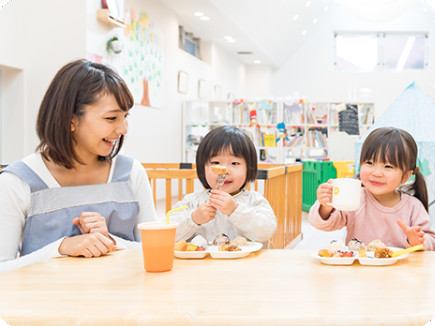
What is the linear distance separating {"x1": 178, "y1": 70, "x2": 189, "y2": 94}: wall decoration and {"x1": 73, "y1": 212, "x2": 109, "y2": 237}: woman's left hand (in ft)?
22.0

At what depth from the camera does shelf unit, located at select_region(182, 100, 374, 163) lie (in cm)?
787

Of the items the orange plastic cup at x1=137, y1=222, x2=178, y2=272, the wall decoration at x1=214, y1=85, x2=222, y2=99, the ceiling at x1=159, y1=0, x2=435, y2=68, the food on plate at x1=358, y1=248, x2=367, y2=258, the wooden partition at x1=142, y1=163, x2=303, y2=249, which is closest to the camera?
the orange plastic cup at x1=137, y1=222, x2=178, y2=272

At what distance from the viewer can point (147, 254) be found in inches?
40.9

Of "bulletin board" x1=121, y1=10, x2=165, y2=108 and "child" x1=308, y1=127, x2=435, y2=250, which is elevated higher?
"bulletin board" x1=121, y1=10, x2=165, y2=108

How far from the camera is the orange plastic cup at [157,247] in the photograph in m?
1.04

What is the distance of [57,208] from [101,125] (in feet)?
0.90

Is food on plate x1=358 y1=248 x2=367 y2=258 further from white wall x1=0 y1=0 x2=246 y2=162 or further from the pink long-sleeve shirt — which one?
white wall x1=0 y1=0 x2=246 y2=162

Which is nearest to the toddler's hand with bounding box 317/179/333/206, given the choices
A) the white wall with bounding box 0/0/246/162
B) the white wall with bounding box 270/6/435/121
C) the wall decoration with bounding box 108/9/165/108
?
the white wall with bounding box 0/0/246/162

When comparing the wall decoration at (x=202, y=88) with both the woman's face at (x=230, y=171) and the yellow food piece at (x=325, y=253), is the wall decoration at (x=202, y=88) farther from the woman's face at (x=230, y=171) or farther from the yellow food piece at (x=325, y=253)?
the yellow food piece at (x=325, y=253)

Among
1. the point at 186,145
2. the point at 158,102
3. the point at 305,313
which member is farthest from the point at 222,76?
the point at 305,313

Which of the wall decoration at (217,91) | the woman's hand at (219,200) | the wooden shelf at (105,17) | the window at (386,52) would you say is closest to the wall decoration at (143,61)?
the wooden shelf at (105,17)

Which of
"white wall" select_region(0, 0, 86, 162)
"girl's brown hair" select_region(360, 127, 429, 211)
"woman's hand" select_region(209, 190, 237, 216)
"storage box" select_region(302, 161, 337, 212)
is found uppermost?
"white wall" select_region(0, 0, 86, 162)

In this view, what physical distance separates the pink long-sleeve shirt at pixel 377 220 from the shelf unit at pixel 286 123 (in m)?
Result: 6.10

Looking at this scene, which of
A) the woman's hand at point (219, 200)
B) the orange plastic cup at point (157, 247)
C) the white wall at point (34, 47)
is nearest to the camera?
the orange plastic cup at point (157, 247)
